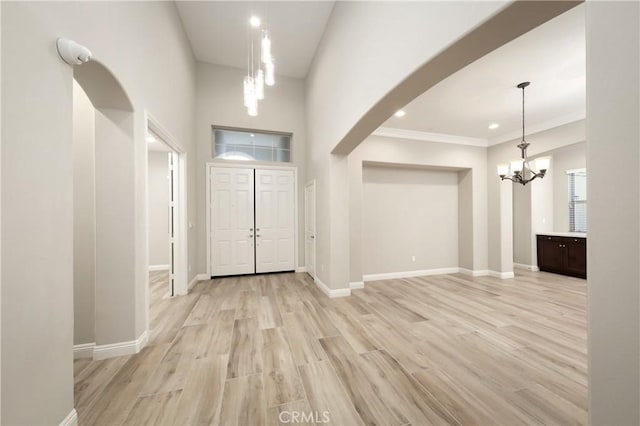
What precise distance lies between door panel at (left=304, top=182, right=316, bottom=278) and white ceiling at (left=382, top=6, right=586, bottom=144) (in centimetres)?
202

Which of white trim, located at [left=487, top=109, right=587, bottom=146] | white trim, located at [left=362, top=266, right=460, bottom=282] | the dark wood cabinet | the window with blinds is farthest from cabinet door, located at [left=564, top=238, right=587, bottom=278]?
white trim, located at [left=487, top=109, right=587, bottom=146]

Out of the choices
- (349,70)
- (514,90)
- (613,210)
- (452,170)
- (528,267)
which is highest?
(349,70)

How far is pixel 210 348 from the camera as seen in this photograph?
2344 millimetres

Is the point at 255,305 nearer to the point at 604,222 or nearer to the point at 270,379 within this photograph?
the point at 270,379

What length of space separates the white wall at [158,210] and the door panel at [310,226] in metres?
3.55

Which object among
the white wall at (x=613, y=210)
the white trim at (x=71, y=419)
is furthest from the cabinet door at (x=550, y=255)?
the white trim at (x=71, y=419)

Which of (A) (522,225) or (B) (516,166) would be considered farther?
(A) (522,225)

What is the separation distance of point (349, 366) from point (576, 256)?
19.8 feet

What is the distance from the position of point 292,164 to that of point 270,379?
14.3 feet

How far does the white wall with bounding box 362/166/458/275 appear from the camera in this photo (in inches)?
195

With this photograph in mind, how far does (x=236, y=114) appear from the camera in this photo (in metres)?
5.17

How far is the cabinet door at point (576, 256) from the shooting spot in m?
4.94

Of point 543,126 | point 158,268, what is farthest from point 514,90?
point 158,268

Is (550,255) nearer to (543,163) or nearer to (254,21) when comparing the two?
(543,163)
